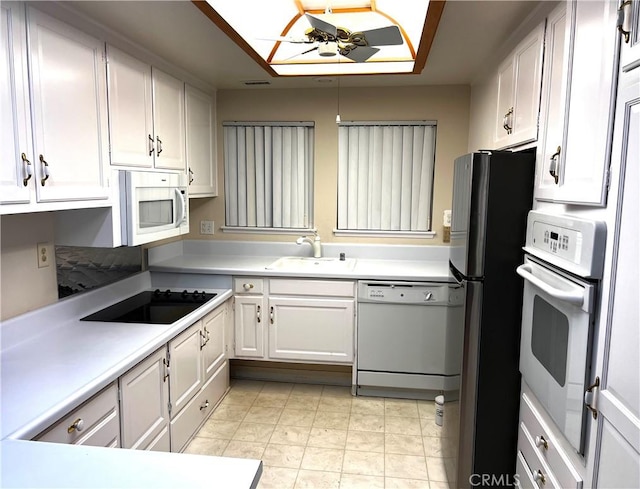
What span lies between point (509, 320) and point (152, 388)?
5.46ft

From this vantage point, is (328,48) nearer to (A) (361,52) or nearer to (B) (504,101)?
(A) (361,52)

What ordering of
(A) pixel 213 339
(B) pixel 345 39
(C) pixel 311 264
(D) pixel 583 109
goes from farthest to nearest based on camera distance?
1. (C) pixel 311 264
2. (A) pixel 213 339
3. (B) pixel 345 39
4. (D) pixel 583 109

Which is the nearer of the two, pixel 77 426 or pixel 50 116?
pixel 77 426

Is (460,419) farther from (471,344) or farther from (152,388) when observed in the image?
(152,388)

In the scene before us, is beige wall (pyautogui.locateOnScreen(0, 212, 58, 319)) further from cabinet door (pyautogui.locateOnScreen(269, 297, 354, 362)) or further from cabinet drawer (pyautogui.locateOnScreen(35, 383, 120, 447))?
cabinet door (pyautogui.locateOnScreen(269, 297, 354, 362))

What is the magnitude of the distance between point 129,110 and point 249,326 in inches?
65.8

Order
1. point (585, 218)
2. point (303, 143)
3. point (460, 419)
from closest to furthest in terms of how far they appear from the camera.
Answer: point (585, 218), point (460, 419), point (303, 143)

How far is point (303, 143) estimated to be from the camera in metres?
3.66

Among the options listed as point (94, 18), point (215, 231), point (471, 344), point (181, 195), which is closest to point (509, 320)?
point (471, 344)

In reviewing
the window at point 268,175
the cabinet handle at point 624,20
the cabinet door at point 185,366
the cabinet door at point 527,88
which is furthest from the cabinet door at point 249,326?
the cabinet handle at point 624,20

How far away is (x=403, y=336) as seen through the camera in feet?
10.3

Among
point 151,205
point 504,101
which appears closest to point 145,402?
point 151,205

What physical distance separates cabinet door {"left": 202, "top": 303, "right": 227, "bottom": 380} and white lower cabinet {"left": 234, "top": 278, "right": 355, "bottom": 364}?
0.56ft

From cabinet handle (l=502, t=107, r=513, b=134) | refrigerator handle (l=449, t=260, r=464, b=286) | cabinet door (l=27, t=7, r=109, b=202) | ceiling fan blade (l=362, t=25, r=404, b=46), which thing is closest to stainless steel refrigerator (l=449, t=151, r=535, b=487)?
refrigerator handle (l=449, t=260, r=464, b=286)
